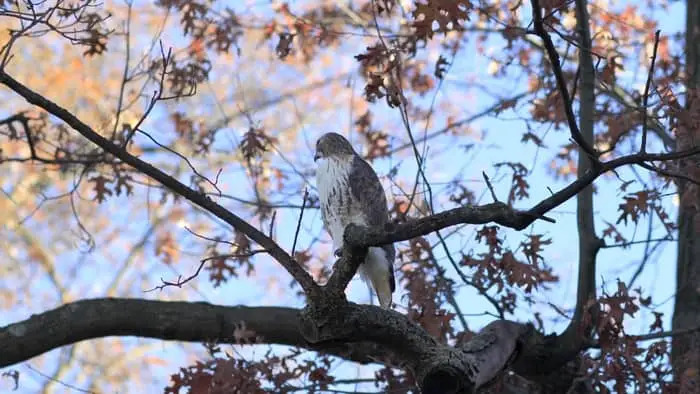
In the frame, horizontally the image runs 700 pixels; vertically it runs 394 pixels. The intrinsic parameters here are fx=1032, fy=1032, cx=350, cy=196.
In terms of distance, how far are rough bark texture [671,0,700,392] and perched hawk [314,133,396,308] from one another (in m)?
1.62

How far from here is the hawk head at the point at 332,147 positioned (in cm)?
588

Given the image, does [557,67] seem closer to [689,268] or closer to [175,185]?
[175,185]

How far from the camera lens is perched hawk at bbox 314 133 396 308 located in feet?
18.3

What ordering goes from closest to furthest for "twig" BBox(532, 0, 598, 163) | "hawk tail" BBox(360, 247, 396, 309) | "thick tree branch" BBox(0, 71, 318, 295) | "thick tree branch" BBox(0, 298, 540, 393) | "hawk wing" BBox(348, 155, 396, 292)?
1. "twig" BBox(532, 0, 598, 163)
2. "thick tree branch" BBox(0, 71, 318, 295)
3. "thick tree branch" BBox(0, 298, 540, 393)
4. "hawk wing" BBox(348, 155, 396, 292)
5. "hawk tail" BBox(360, 247, 396, 309)

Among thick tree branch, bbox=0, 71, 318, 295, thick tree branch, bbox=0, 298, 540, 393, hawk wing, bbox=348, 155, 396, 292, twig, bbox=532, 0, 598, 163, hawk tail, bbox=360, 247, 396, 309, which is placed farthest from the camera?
hawk tail, bbox=360, 247, 396, 309

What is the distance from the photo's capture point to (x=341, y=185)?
18.5 ft

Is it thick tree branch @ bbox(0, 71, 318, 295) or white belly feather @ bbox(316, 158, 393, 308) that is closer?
thick tree branch @ bbox(0, 71, 318, 295)

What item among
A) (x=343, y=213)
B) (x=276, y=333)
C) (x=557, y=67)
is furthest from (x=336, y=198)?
(x=557, y=67)

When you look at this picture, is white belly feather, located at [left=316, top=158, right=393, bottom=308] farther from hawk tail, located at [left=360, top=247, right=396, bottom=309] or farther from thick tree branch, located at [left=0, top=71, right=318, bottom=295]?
thick tree branch, located at [left=0, top=71, right=318, bottom=295]

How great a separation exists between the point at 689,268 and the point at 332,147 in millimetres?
2557

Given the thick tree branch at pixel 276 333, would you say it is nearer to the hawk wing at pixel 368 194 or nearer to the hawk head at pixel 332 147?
the hawk wing at pixel 368 194

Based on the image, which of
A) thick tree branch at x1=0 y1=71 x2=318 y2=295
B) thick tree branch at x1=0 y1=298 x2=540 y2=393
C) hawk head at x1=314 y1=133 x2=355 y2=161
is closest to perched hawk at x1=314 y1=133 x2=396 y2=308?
hawk head at x1=314 y1=133 x2=355 y2=161

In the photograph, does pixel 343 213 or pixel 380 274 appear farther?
pixel 380 274

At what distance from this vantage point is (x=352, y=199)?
5574mm
